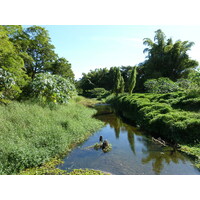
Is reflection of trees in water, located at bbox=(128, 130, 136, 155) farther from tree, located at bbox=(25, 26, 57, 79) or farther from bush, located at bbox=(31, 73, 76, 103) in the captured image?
tree, located at bbox=(25, 26, 57, 79)

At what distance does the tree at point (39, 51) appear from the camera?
12.1 meters

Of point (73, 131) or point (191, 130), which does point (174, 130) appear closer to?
point (191, 130)

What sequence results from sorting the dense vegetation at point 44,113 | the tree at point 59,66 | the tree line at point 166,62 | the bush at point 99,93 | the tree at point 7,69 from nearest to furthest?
the dense vegetation at point 44,113 < the tree at point 7,69 < the tree at point 59,66 < the tree line at point 166,62 < the bush at point 99,93

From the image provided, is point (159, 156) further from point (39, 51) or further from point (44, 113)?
point (39, 51)

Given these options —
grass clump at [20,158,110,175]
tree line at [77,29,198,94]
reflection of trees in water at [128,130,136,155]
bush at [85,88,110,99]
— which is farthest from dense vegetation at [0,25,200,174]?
bush at [85,88,110,99]

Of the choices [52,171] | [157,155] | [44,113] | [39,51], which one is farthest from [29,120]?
[39,51]

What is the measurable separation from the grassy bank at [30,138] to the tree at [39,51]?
720 centimetres

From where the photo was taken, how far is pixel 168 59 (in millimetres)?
24047

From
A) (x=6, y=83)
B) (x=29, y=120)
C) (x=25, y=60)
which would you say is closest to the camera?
(x=29, y=120)

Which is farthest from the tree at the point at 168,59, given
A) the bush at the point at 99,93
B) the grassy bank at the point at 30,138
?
the grassy bank at the point at 30,138

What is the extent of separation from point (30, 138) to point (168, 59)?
25.0 metres

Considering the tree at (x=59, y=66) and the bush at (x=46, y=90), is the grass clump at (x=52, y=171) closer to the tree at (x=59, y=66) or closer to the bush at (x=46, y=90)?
the bush at (x=46, y=90)

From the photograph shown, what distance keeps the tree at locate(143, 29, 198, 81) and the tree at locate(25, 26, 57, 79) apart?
694 inches

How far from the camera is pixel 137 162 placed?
461 cm
